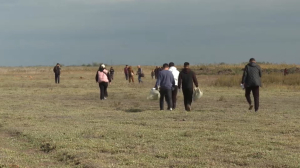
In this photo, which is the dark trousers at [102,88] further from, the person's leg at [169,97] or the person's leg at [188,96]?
the person's leg at [188,96]

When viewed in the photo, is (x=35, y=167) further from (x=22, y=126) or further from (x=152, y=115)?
(x=152, y=115)

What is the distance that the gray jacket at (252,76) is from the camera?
17.4m

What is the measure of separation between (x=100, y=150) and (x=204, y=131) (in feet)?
10.3

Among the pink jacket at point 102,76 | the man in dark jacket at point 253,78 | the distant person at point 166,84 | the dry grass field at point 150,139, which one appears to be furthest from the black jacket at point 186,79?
the pink jacket at point 102,76

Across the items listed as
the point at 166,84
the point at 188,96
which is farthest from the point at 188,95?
the point at 166,84

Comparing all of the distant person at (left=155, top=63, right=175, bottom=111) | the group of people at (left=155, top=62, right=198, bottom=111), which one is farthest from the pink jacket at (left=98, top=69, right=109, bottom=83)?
the distant person at (left=155, top=63, right=175, bottom=111)

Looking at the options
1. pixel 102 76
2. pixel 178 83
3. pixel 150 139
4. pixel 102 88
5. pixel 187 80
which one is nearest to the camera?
pixel 150 139

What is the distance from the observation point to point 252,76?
1739cm

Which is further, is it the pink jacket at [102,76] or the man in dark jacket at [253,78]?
the pink jacket at [102,76]

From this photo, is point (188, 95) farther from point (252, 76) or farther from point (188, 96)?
point (252, 76)

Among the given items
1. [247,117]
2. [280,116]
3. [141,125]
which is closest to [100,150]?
[141,125]

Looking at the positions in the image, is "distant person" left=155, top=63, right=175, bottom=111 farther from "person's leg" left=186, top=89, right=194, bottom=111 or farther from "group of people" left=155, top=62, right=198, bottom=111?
"person's leg" left=186, top=89, right=194, bottom=111

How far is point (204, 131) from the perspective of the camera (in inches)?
476

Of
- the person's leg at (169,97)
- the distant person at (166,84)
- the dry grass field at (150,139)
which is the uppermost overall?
the distant person at (166,84)
